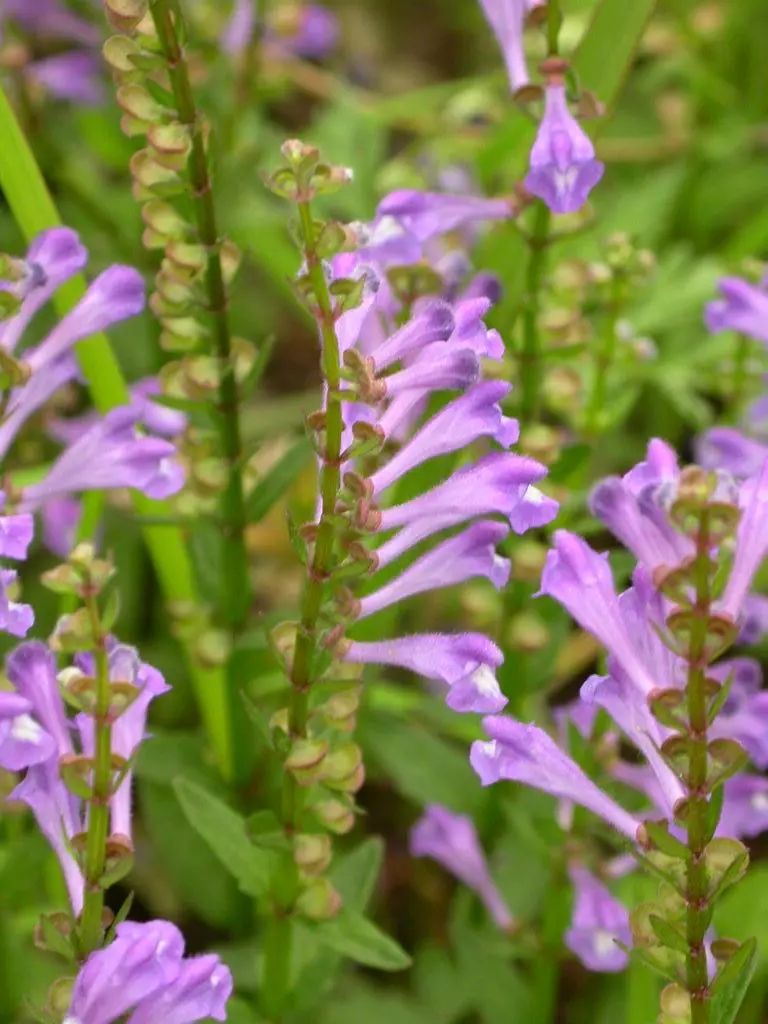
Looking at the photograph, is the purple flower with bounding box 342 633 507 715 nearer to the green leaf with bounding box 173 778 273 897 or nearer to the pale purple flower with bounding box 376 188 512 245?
the green leaf with bounding box 173 778 273 897

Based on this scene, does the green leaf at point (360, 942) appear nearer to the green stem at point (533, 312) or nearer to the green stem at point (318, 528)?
the green stem at point (318, 528)

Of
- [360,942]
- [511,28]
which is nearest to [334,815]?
[360,942]

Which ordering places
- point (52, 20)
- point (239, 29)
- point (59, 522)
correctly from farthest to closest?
point (52, 20)
point (239, 29)
point (59, 522)

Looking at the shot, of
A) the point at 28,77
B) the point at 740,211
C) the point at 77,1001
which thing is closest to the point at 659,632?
the point at 77,1001

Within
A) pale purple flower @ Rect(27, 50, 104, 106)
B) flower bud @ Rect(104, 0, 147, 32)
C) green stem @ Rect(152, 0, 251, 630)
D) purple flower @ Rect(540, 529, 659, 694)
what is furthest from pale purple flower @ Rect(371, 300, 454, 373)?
pale purple flower @ Rect(27, 50, 104, 106)

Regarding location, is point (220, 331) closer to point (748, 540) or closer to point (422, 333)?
point (422, 333)

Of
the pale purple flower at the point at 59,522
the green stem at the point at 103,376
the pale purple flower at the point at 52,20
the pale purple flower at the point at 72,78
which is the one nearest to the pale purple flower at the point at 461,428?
the green stem at the point at 103,376
